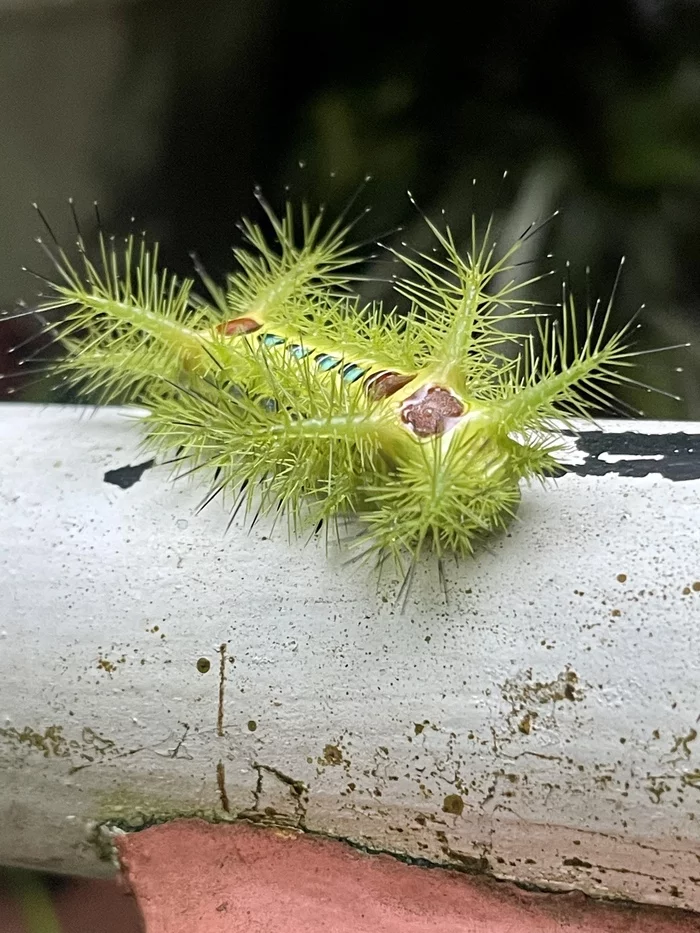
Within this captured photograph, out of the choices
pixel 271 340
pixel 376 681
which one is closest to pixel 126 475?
pixel 271 340

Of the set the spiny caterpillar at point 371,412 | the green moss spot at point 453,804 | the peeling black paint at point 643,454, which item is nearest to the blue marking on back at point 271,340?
the spiny caterpillar at point 371,412

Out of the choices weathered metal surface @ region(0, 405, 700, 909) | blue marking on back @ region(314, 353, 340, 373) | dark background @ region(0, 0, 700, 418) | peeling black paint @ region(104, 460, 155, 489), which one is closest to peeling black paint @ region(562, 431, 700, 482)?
weathered metal surface @ region(0, 405, 700, 909)

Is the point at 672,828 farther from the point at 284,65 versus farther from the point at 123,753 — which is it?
the point at 284,65

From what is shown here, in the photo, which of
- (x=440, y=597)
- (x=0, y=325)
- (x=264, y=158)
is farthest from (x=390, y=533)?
(x=264, y=158)

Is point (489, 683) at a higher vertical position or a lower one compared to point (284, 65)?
lower


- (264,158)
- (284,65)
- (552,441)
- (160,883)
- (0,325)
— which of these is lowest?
(160,883)

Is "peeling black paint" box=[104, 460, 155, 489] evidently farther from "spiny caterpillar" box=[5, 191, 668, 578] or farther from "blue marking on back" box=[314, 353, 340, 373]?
"blue marking on back" box=[314, 353, 340, 373]

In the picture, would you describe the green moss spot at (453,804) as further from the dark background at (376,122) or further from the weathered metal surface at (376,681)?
the dark background at (376,122)

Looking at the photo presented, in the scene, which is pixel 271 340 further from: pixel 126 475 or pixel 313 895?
pixel 313 895
